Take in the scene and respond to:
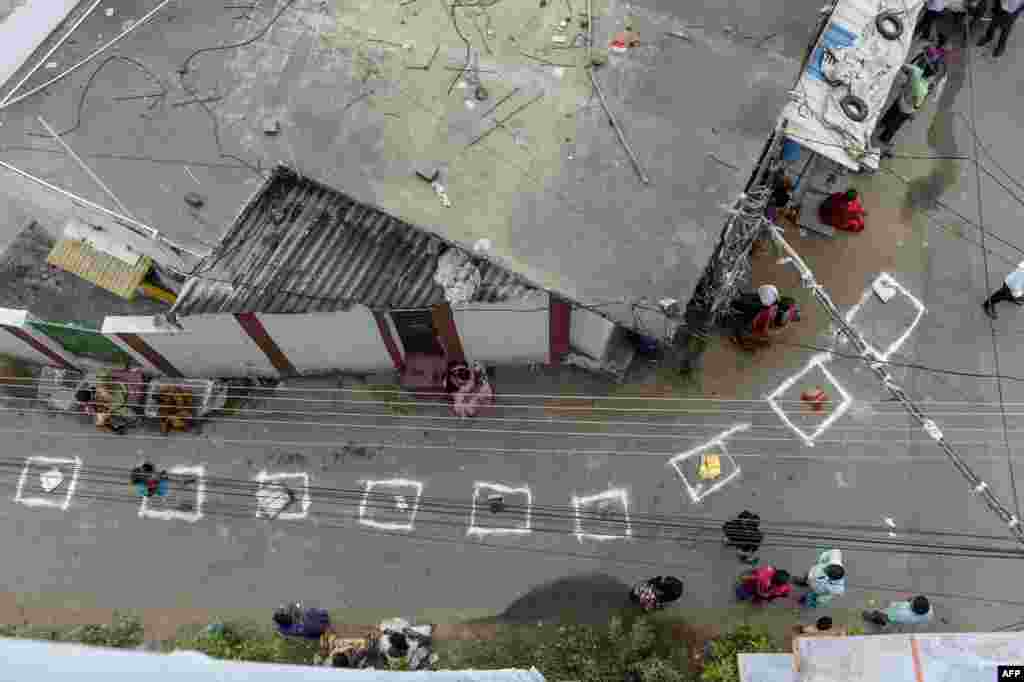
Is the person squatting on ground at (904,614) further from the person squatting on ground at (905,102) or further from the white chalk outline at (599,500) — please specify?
the person squatting on ground at (905,102)

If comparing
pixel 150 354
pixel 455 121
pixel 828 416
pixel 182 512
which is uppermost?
pixel 455 121

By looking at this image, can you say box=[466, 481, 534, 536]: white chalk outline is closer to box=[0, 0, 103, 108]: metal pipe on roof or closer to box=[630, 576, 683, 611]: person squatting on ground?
box=[630, 576, 683, 611]: person squatting on ground

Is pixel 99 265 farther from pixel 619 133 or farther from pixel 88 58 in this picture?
pixel 619 133

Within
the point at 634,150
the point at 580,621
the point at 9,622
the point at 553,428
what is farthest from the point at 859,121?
the point at 9,622

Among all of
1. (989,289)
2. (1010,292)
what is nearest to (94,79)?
(1010,292)

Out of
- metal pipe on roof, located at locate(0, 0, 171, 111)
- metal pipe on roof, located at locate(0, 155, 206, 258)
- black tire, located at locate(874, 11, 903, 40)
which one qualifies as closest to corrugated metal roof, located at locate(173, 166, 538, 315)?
metal pipe on roof, located at locate(0, 155, 206, 258)

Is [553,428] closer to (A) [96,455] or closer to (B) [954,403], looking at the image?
(B) [954,403]
